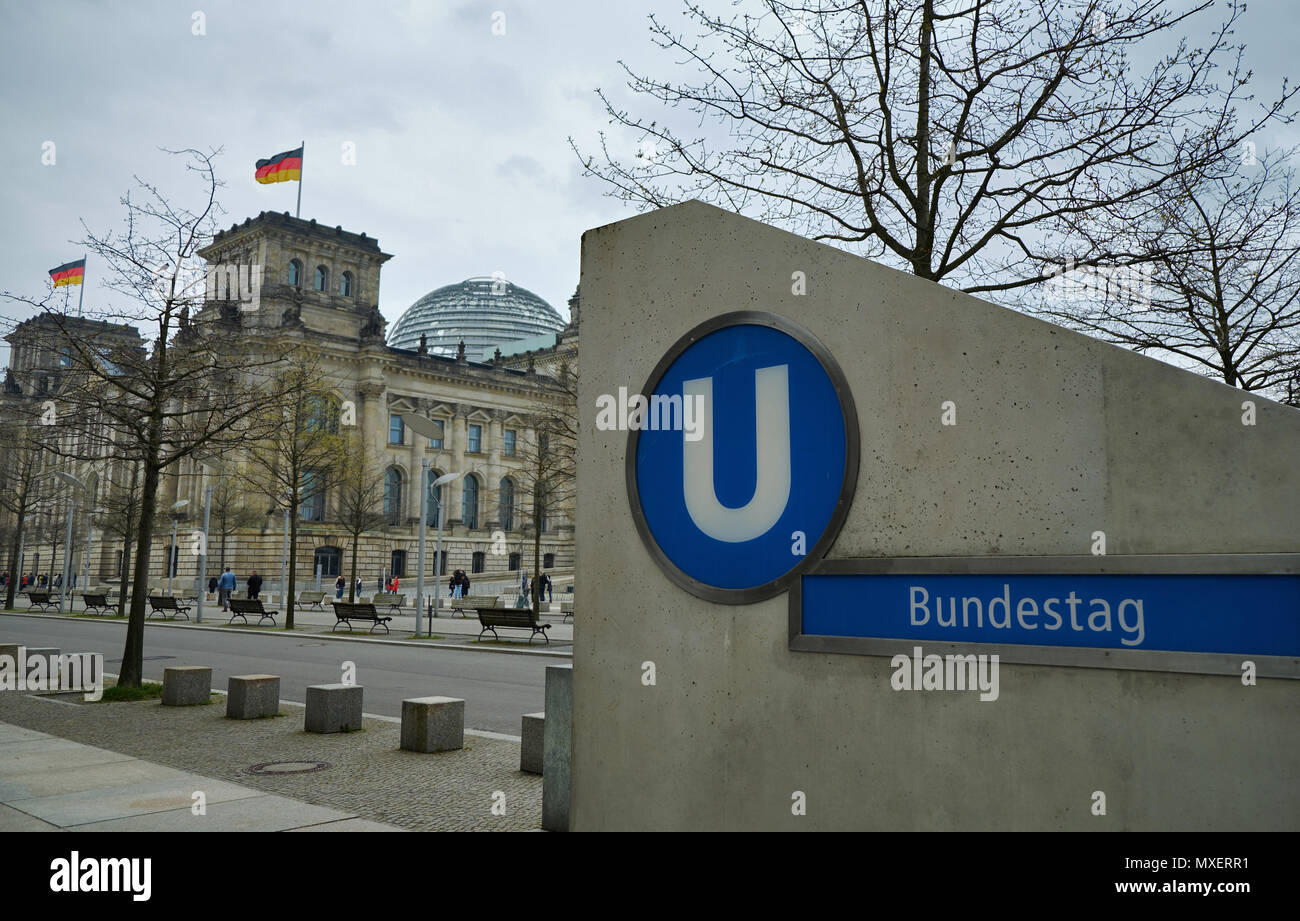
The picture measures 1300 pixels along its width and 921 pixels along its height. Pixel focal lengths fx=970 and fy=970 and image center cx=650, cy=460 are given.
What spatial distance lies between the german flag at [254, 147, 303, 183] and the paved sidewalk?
5907 cm

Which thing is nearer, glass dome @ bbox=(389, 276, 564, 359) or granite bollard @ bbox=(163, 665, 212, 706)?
granite bollard @ bbox=(163, 665, 212, 706)

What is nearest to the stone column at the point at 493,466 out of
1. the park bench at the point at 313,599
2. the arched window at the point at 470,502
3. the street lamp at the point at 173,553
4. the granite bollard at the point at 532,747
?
the arched window at the point at 470,502

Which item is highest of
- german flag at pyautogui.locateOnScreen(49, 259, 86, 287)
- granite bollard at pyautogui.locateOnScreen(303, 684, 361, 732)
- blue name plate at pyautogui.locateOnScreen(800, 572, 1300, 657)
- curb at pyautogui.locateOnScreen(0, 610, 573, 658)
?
german flag at pyautogui.locateOnScreen(49, 259, 86, 287)

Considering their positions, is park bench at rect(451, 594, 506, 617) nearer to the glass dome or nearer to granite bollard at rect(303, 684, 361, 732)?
→ granite bollard at rect(303, 684, 361, 732)

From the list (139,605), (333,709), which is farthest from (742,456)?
(139,605)

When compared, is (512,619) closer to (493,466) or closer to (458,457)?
(458,457)

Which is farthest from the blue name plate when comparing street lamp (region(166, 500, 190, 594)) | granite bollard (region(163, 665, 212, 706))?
street lamp (region(166, 500, 190, 594))

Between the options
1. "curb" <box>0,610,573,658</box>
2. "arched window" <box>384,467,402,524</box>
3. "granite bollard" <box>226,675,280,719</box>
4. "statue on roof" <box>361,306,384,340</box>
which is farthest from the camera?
"arched window" <box>384,467,402,524</box>

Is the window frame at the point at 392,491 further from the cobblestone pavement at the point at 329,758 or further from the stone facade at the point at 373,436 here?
the cobblestone pavement at the point at 329,758

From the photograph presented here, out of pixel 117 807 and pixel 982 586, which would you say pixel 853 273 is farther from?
pixel 117 807

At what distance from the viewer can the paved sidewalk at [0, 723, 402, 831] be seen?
6.51m

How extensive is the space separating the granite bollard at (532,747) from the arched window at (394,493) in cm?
7269

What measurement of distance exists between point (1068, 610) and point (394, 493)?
80.8 meters
